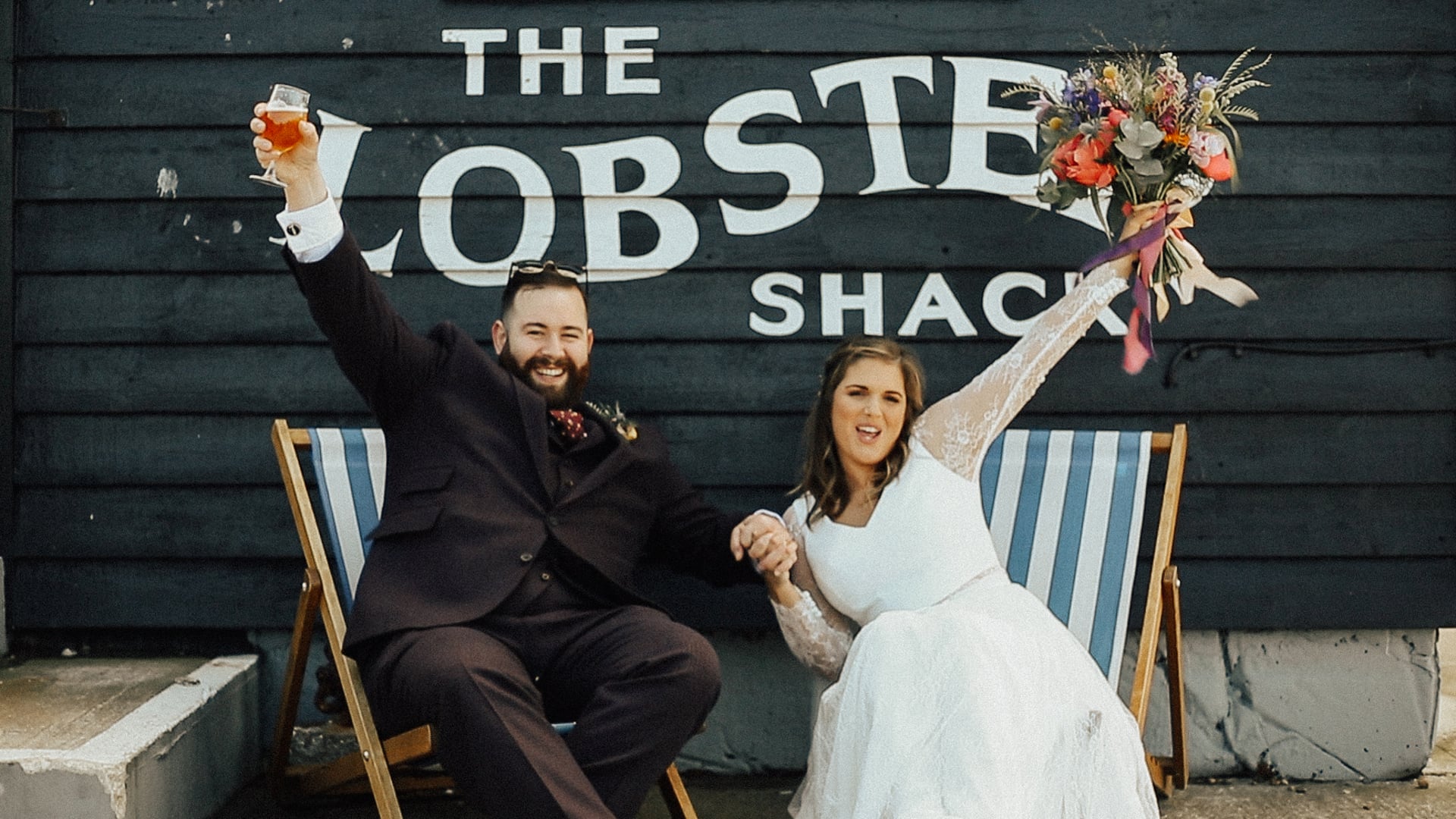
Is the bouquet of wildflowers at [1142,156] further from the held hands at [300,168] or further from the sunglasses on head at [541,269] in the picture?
the held hands at [300,168]

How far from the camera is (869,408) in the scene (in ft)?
9.84

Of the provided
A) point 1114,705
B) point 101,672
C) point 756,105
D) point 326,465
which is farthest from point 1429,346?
point 101,672

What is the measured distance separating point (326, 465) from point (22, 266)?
3.66 feet

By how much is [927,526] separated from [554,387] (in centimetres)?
98

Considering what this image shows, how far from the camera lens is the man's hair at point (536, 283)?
3.17 metres

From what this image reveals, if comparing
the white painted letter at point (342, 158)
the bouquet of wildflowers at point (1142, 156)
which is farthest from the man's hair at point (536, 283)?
the bouquet of wildflowers at point (1142, 156)

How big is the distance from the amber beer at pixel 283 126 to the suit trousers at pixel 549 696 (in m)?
1.05

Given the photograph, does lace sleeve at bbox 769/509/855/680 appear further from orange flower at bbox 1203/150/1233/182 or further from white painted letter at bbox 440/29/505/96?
white painted letter at bbox 440/29/505/96

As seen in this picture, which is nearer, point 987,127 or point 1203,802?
point 1203,802

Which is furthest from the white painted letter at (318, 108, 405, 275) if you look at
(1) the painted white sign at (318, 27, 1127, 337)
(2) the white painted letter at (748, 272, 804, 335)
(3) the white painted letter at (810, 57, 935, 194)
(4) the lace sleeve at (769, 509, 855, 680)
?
(4) the lace sleeve at (769, 509, 855, 680)

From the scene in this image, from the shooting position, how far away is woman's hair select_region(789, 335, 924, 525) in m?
3.06

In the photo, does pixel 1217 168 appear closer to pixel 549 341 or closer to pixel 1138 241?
pixel 1138 241

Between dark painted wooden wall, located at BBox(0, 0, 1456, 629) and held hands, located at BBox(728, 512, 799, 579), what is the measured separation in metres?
0.66

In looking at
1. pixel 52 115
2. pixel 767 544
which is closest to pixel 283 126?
pixel 767 544
